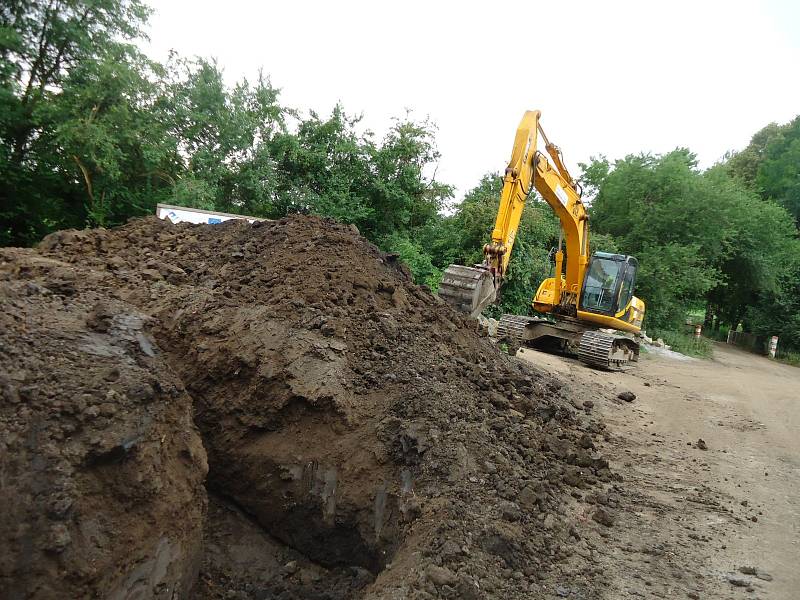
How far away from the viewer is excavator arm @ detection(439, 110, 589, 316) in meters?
7.64

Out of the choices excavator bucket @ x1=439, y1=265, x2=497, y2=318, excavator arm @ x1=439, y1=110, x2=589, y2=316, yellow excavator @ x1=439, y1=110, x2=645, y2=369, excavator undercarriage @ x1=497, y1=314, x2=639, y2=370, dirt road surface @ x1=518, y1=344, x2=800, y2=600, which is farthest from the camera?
excavator undercarriage @ x1=497, y1=314, x2=639, y2=370

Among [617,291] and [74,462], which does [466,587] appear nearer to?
[74,462]

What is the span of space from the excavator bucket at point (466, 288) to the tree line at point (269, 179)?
6.42 m

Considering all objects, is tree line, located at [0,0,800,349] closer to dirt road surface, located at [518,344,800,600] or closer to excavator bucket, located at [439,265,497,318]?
excavator bucket, located at [439,265,497,318]

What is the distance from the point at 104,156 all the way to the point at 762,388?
14249 mm

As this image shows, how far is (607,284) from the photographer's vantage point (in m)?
12.4

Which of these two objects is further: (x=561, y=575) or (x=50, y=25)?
(x=50, y=25)

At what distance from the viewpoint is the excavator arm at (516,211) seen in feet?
25.1

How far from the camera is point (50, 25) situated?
1164 cm

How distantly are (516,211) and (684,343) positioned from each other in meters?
16.6

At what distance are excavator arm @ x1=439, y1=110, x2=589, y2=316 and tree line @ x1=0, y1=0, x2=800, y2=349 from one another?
513 centimetres

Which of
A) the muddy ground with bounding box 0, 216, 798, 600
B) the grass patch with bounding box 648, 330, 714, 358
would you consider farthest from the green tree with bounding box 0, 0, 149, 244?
the grass patch with bounding box 648, 330, 714, 358

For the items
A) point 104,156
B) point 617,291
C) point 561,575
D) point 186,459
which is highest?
point 104,156

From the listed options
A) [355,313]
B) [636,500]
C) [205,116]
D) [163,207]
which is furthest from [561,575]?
[205,116]
